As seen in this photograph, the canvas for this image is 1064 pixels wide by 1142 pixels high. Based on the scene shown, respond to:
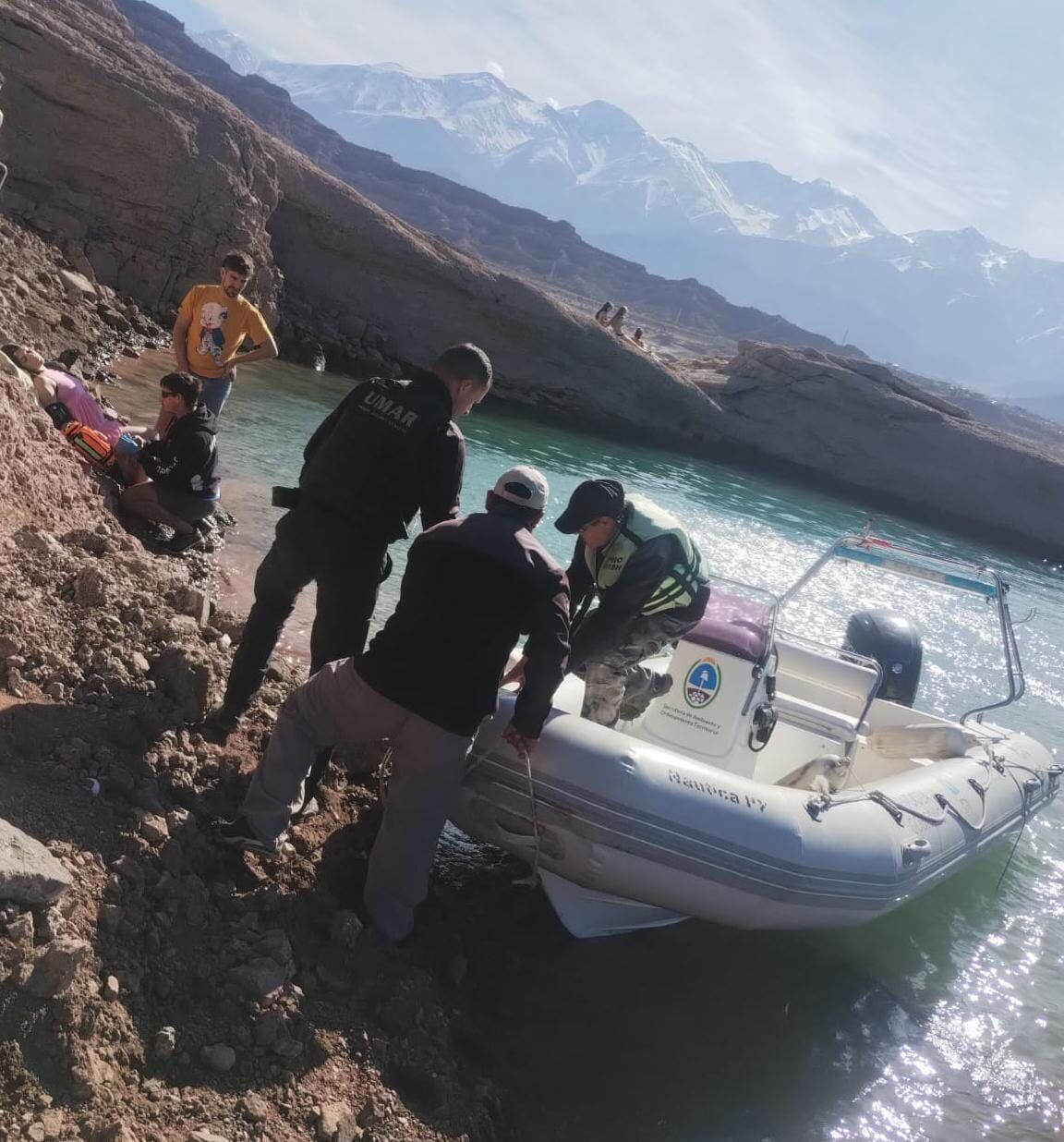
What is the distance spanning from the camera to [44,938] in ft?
7.93

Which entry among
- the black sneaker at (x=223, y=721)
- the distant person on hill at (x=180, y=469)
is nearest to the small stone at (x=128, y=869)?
the black sneaker at (x=223, y=721)

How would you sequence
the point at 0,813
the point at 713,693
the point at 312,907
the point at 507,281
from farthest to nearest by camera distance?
the point at 507,281 < the point at 713,693 < the point at 312,907 < the point at 0,813

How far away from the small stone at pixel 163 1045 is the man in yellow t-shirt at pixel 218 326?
173 inches

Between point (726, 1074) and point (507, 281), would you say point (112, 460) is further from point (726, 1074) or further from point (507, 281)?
point (507, 281)

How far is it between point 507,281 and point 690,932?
66.2 ft

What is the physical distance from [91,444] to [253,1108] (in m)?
4.60

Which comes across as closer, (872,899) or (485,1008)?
(485,1008)

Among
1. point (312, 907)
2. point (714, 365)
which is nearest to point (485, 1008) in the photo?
point (312, 907)

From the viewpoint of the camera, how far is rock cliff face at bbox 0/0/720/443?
1481 centimetres

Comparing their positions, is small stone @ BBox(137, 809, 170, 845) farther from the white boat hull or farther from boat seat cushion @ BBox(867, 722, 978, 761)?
boat seat cushion @ BBox(867, 722, 978, 761)

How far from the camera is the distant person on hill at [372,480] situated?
343cm

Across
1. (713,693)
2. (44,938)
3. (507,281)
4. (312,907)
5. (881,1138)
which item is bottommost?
(881,1138)

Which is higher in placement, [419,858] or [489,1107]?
[419,858]

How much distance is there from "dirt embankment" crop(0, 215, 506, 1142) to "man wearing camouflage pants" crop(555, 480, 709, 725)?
1.18 metres
